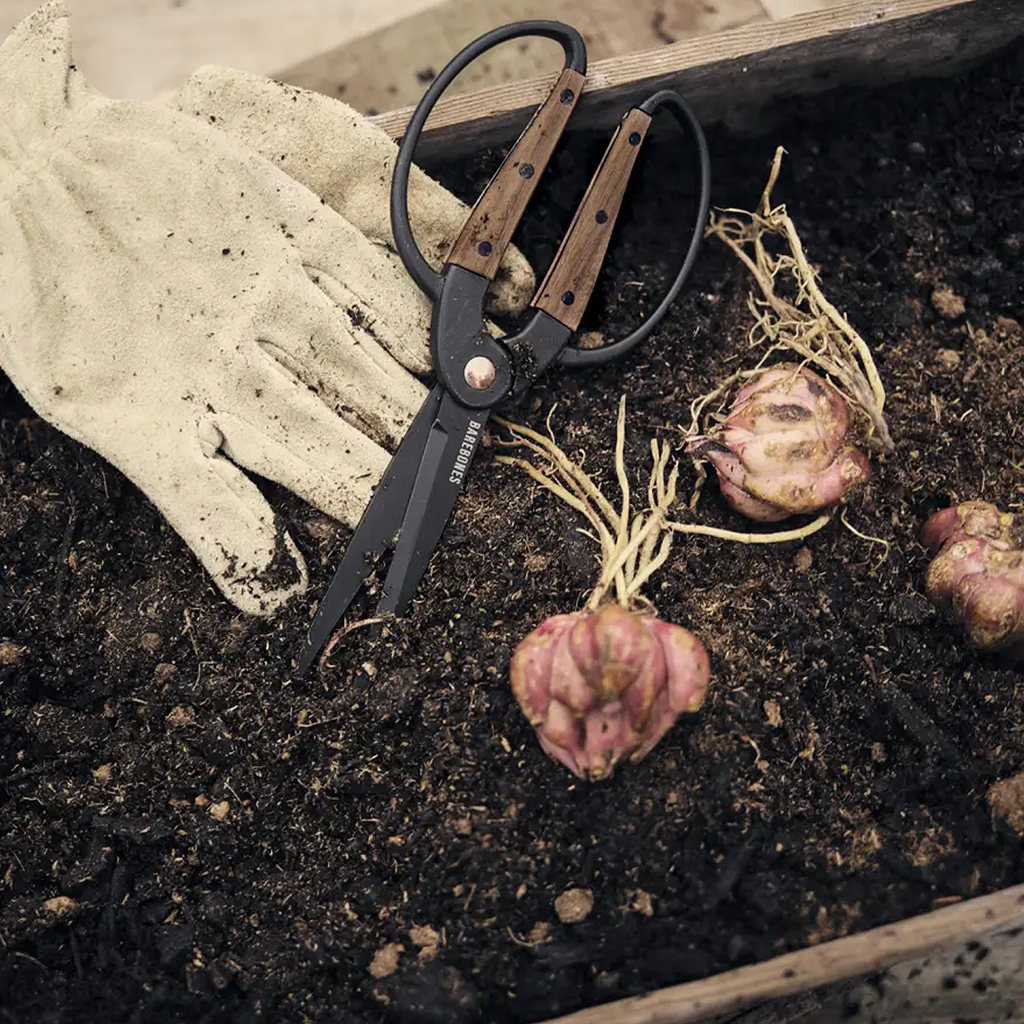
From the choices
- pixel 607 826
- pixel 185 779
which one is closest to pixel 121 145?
pixel 185 779

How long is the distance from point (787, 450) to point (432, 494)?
1.64 ft

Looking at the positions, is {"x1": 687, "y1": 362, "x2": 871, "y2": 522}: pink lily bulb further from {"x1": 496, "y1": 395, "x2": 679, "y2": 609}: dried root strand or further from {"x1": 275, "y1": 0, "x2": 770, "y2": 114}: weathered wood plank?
{"x1": 275, "y1": 0, "x2": 770, "y2": 114}: weathered wood plank

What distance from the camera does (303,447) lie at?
1484 millimetres

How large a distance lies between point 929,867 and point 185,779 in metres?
1.04

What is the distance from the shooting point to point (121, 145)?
1.45m

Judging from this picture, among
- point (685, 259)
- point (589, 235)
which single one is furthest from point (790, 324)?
point (589, 235)

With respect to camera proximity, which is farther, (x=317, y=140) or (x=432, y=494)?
(x=317, y=140)

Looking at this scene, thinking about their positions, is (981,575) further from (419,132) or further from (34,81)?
(34,81)

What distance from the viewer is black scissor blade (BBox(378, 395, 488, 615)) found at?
1.38 metres

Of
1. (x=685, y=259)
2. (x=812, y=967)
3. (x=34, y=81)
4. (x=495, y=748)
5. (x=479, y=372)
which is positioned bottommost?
(x=812, y=967)

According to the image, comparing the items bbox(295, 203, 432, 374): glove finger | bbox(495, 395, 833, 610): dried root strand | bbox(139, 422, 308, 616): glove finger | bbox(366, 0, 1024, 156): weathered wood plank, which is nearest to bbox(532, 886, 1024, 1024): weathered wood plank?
bbox(495, 395, 833, 610): dried root strand

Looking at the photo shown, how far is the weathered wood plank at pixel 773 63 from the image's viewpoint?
1533 mm

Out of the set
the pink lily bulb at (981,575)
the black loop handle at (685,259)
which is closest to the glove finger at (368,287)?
the black loop handle at (685,259)

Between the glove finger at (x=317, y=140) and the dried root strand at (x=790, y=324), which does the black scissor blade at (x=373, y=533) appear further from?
the dried root strand at (x=790, y=324)
